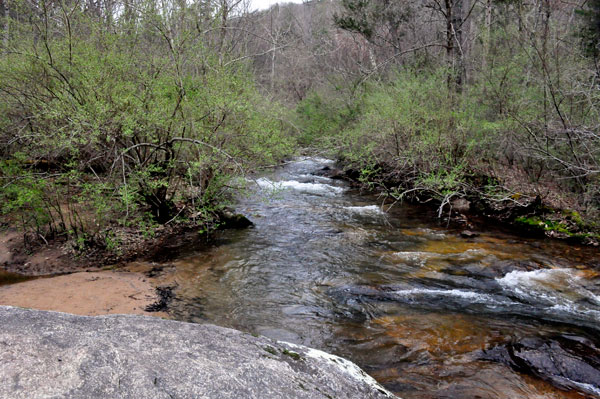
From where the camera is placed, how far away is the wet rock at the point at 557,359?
4102 mm

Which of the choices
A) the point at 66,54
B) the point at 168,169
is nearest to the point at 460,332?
the point at 168,169

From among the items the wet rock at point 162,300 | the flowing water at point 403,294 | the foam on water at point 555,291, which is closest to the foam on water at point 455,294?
the flowing water at point 403,294

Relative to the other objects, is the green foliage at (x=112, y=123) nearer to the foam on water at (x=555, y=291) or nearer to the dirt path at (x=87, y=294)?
the dirt path at (x=87, y=294)

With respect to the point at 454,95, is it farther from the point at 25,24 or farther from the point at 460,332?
the point at 25,24

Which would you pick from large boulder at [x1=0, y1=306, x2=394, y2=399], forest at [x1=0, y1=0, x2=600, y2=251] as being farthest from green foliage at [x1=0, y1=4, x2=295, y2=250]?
large boulder at [x1=0, y1=306, x2=394, y2=399]

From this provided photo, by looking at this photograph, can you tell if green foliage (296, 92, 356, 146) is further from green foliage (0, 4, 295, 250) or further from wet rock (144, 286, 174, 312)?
wet rock (144, 286, 174, 312)

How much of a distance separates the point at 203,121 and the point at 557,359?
774 cm

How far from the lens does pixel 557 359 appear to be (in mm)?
4457

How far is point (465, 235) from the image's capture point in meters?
9.33

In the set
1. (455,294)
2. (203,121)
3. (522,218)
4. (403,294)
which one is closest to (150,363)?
(403,294)

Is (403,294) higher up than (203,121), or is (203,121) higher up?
(203,121)

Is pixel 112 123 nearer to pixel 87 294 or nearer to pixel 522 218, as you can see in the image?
pixel 87 294

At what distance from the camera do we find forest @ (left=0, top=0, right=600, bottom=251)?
7.72 meters

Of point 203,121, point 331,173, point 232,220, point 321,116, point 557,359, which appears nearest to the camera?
point 557,359
